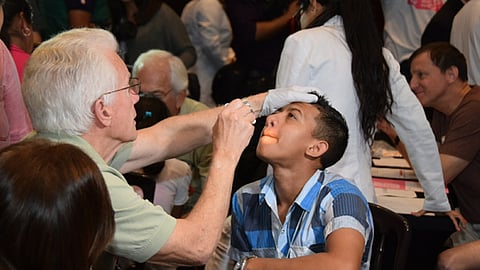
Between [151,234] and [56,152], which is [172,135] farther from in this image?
[56,152]

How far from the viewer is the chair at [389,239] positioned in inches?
88.2

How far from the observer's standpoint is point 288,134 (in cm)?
229

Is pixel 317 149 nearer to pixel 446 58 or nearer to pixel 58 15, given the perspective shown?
pixel 446 58

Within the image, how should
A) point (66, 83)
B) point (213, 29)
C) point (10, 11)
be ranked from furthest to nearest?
point (213, 29)
point (10, 11)
point (66, 83)

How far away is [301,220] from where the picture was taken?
2184mm

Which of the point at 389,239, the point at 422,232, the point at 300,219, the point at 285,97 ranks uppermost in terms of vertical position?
the point at 285,97

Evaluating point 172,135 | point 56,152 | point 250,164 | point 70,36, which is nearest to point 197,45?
point 250,164

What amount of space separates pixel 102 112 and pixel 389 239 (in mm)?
970

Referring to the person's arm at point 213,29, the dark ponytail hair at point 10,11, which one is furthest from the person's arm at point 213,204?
the person's arm at point 213,29

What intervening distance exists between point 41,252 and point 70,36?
76cm

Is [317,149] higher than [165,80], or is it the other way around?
[317,149]

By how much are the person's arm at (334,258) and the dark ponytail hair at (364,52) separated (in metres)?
0.74

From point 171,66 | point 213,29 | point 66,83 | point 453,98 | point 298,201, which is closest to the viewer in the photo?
point 66,83

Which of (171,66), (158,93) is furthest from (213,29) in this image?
(158,93)
